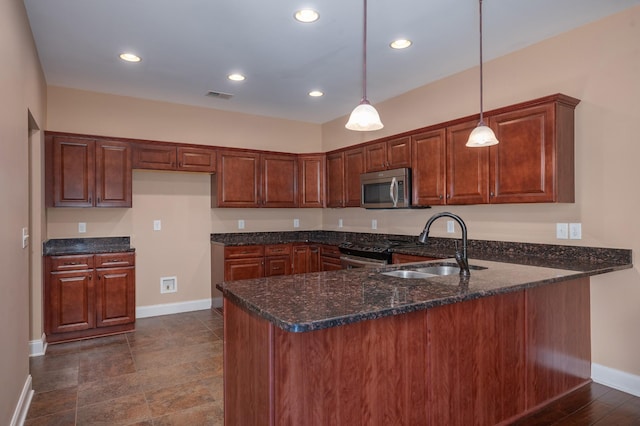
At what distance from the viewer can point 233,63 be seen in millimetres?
3713

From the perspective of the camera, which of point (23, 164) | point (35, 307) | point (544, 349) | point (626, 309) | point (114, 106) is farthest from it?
point (114, 106)

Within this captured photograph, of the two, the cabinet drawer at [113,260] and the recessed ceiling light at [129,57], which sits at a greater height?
the recessed ceiling light at [129,57]

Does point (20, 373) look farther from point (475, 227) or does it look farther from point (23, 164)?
point (475, 227)

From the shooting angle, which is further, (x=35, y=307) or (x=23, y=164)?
(x=35, y=307)

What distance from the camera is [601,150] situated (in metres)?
2.89

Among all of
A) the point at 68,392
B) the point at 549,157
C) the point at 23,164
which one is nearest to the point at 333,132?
the point at 549,157

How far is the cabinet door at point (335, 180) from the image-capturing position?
5223 mm

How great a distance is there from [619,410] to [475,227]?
5.90 ft

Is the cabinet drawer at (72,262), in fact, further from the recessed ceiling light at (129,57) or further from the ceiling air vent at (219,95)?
the ceiling air vent at (219,95)

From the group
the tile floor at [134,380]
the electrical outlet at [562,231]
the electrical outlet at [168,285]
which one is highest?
the electrical outlet at [562,231]

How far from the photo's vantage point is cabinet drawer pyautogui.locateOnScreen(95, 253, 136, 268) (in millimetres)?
4008

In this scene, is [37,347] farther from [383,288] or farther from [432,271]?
[432,271]

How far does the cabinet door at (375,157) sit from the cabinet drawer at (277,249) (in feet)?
4.90

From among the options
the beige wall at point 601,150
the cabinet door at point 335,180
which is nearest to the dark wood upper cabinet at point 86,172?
the cabinet door at point 335,180
